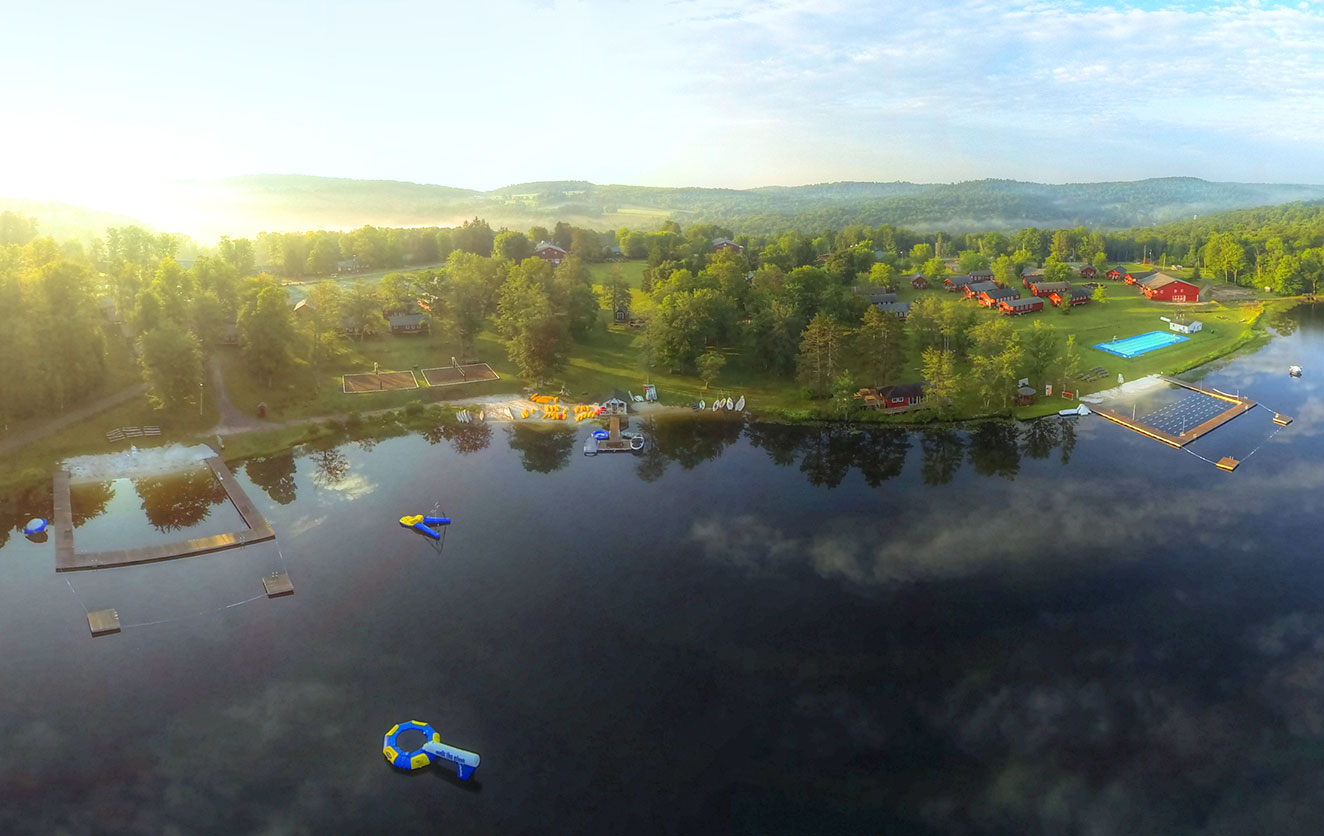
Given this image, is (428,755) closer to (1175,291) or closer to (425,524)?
(425,524)

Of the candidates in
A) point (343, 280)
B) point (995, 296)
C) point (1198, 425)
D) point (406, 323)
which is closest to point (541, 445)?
point (406, 323)

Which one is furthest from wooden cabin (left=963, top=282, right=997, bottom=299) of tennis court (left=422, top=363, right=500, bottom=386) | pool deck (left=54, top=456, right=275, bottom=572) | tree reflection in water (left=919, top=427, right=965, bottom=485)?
pool deck (left=54, top=456, right=275, bottom=572)

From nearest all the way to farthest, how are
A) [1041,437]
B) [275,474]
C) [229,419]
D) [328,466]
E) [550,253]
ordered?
[275,474] < [328,466] < [1041,437] < [229,419] < [550,253]

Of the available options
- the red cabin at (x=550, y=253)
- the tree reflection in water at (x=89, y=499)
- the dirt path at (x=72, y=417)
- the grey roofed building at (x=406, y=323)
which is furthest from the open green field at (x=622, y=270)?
the tree reflection in water at (x=89, y=499)

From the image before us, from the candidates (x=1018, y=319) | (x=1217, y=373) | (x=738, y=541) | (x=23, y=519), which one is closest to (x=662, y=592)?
(x=738, y=541)

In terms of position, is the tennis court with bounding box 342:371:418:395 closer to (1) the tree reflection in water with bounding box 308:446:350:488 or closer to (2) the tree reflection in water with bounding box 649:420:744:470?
(1) the tree reflection in water with bounding box 308:446:350:488

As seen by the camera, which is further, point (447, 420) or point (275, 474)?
point (447, 420)

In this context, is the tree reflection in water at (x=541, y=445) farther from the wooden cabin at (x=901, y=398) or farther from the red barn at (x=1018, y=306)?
the red barn at (x=1018, y=306)

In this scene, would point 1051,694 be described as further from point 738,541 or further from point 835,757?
point 738,541
